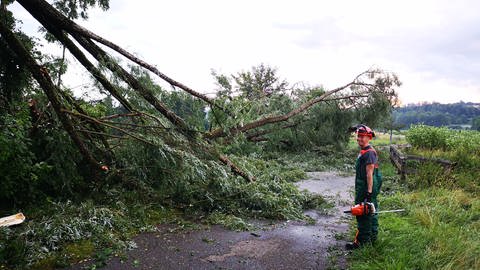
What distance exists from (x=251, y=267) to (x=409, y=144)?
1067 centimetres

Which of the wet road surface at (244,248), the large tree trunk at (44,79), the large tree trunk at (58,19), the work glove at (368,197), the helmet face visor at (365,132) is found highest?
the large tree trunk at (58,19)

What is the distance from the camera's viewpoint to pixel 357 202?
448cm

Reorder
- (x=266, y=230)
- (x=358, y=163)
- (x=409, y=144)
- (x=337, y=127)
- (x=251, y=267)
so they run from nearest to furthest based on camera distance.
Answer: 1. (x=251, y=267)
2. (x=358, y=163)
3. (x=266, y=230)
4. (x=409, y=144)
5. (x=337, y=127)

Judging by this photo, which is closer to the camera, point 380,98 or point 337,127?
point 380,98

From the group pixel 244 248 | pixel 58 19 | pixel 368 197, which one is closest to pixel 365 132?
pixel 368 197

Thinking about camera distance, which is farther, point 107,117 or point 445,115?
point 445,115

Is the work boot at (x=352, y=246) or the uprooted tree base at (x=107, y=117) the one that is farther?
the uprooted tree base at (x=107, y=117)

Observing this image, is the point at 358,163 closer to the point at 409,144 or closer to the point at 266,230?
the point at 266,230

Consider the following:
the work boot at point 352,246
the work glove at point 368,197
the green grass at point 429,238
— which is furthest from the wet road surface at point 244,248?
the work glove at point 368,197

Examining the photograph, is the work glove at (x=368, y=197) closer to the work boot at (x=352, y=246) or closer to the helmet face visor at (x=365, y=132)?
the work boot at (x=352, y=246)

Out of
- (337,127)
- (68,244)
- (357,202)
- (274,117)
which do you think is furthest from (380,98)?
(68,244)

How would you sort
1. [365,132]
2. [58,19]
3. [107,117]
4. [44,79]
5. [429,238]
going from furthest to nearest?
[107,117] < [58,19] < [44,79] < [365,132] < [429,238]

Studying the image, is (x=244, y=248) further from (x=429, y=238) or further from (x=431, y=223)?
(x=431, y=223)

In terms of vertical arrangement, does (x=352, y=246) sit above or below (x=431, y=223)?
below
